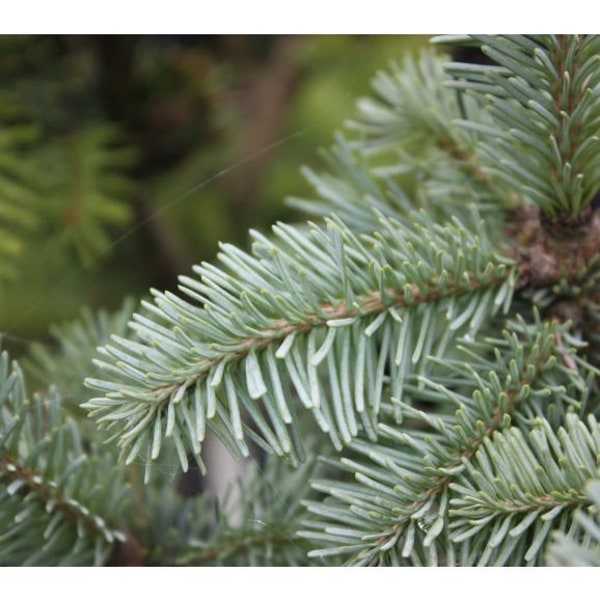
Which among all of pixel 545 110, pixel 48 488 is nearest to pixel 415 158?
pixel 545 110

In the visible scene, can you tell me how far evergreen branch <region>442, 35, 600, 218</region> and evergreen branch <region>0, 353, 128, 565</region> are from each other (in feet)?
0.68

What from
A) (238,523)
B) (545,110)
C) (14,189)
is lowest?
(238,523)

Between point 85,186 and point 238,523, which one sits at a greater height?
point 85,186

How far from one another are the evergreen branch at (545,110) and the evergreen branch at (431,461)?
0.06 meters

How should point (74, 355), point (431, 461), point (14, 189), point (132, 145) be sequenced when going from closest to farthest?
point (431, 461) < point (74, 355) < point (14, 189) < point (132, 145)

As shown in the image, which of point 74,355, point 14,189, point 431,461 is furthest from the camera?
point 14,189

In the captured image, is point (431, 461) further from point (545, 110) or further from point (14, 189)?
point (14, 189)

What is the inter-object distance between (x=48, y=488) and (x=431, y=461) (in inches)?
6.1

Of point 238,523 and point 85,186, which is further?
point 85,186

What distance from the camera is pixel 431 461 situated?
0.29 meters

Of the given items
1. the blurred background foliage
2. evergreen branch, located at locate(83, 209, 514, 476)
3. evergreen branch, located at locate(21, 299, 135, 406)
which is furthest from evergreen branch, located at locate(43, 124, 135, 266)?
evergreen branch, located at locate(83, 209, 514, 476)

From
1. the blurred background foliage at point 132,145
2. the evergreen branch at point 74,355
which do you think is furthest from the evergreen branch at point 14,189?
the evergreen branch at point 74,355

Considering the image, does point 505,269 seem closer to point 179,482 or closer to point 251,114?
point 179,482

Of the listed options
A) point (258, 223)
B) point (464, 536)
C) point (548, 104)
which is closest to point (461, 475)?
point (464, 536)
